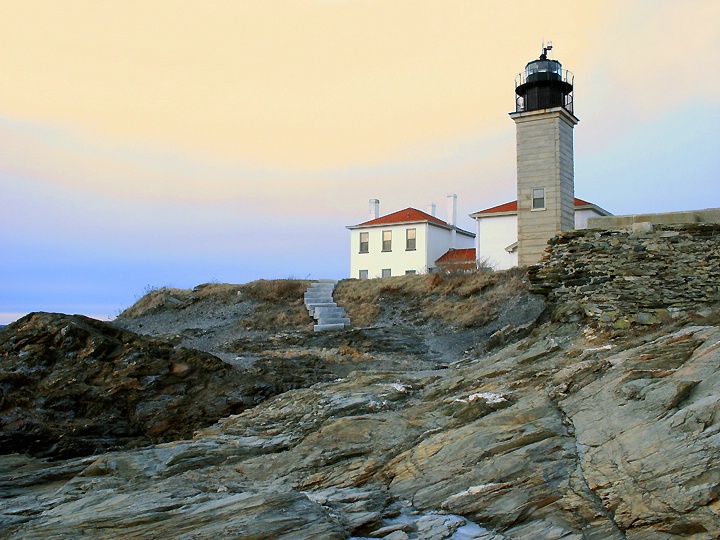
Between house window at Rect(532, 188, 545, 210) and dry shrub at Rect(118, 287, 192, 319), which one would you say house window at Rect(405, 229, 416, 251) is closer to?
house window at Rect(532, 188, 545, 210)

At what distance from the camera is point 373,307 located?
76.1 feet

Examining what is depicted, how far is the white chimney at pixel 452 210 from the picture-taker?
3850cm

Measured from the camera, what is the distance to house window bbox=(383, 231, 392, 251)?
3716 centimetres

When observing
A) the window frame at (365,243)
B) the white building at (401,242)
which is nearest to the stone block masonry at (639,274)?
the white building at (401,242)

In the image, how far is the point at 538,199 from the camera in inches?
1008

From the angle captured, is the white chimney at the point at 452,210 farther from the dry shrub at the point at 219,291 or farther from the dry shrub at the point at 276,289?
the dry shrub at the point at 219,291

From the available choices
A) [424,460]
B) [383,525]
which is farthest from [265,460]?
[383,525]

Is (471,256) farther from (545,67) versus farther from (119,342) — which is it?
(119,342)

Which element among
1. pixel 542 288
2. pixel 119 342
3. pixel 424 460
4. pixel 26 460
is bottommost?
pixel 26 460

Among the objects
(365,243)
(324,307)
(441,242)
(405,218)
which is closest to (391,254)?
(365,243)

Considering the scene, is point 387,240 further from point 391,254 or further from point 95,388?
point 95,388

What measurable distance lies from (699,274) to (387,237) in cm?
2590

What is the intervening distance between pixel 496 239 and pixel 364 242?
351 inches

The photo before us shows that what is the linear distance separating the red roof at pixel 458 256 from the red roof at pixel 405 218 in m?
1.95
